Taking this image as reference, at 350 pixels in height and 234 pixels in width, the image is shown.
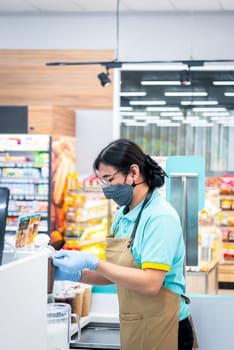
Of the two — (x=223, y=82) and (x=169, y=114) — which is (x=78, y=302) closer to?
(x=169, y=114)

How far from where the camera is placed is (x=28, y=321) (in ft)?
7.78

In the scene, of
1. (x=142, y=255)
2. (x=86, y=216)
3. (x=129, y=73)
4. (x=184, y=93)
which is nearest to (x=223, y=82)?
(x=184, y=93)

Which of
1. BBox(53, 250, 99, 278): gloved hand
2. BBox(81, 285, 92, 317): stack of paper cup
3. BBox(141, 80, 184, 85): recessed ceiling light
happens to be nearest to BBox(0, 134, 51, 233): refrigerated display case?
BBox(141, 80, 184, 85): recessed ceiling light

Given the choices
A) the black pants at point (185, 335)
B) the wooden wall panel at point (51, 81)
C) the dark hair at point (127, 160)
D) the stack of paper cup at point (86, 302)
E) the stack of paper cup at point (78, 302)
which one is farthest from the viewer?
the wooden wall panel at point (51, 81)

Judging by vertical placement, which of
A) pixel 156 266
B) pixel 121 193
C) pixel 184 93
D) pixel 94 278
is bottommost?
pixel 94 278

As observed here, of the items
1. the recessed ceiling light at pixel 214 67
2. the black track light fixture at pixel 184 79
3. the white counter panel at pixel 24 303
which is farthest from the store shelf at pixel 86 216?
the white counter panel at pixel 24 303

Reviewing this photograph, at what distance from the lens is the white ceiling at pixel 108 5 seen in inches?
350

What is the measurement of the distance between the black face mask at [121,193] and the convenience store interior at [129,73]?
17.0ft

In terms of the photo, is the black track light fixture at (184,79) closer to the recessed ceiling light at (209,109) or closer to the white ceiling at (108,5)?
the recessed ceiling light at (209,109)

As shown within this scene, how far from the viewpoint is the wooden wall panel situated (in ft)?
32.4

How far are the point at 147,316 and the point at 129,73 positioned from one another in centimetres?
653

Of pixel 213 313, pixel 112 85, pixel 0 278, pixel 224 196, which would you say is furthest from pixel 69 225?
pixel 0 278

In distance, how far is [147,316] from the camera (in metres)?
2.95

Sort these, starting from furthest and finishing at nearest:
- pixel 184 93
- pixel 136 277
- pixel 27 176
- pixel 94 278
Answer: pixel 27 176
pixel 184 93
pixel 94 278
pixel 136 277
